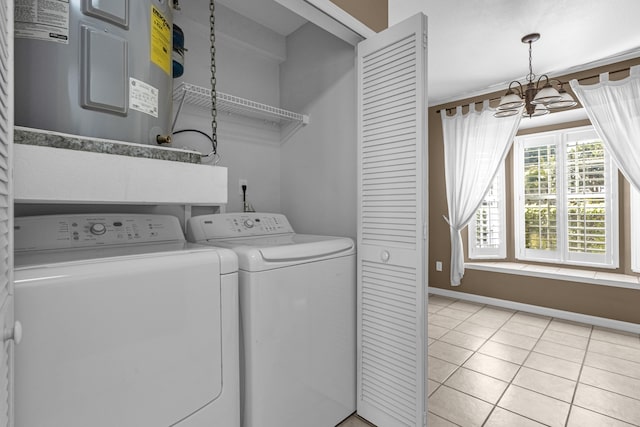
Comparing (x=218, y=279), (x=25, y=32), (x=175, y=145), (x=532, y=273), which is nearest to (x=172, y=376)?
(x=218, y=279)

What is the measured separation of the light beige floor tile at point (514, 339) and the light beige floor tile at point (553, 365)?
18 centimetres

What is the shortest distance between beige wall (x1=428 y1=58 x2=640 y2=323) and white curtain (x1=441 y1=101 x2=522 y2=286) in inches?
7.1

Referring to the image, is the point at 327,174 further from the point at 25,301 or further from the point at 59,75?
the point at 25,301

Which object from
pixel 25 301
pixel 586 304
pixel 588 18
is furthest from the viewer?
pixel 586 304

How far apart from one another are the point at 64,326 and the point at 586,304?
4284mm

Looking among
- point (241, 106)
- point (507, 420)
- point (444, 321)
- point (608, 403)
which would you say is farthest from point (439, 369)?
point (241, 106)

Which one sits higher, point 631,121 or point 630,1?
point 630,1

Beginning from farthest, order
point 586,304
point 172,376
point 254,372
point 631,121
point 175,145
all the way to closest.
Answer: point 586,304
point 631,121
point 175,145
point 254,372
point 172,376

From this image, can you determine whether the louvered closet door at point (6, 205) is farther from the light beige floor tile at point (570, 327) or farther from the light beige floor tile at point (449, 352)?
the light beige floor tile at point (570, 327)

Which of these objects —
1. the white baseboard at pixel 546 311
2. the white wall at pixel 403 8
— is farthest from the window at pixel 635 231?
the white wall at pixel 403 8

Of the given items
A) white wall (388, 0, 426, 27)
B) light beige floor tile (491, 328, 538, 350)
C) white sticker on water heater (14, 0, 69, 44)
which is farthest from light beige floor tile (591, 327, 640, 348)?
white sticker on water heater (14, 0, 69, 44)

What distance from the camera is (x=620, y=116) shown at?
2883 millimetres

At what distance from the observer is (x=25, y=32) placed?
0.84m

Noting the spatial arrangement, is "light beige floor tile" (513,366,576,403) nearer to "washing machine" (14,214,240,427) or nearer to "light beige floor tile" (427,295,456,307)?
"light beige floor tile" (427,295,456,307)
